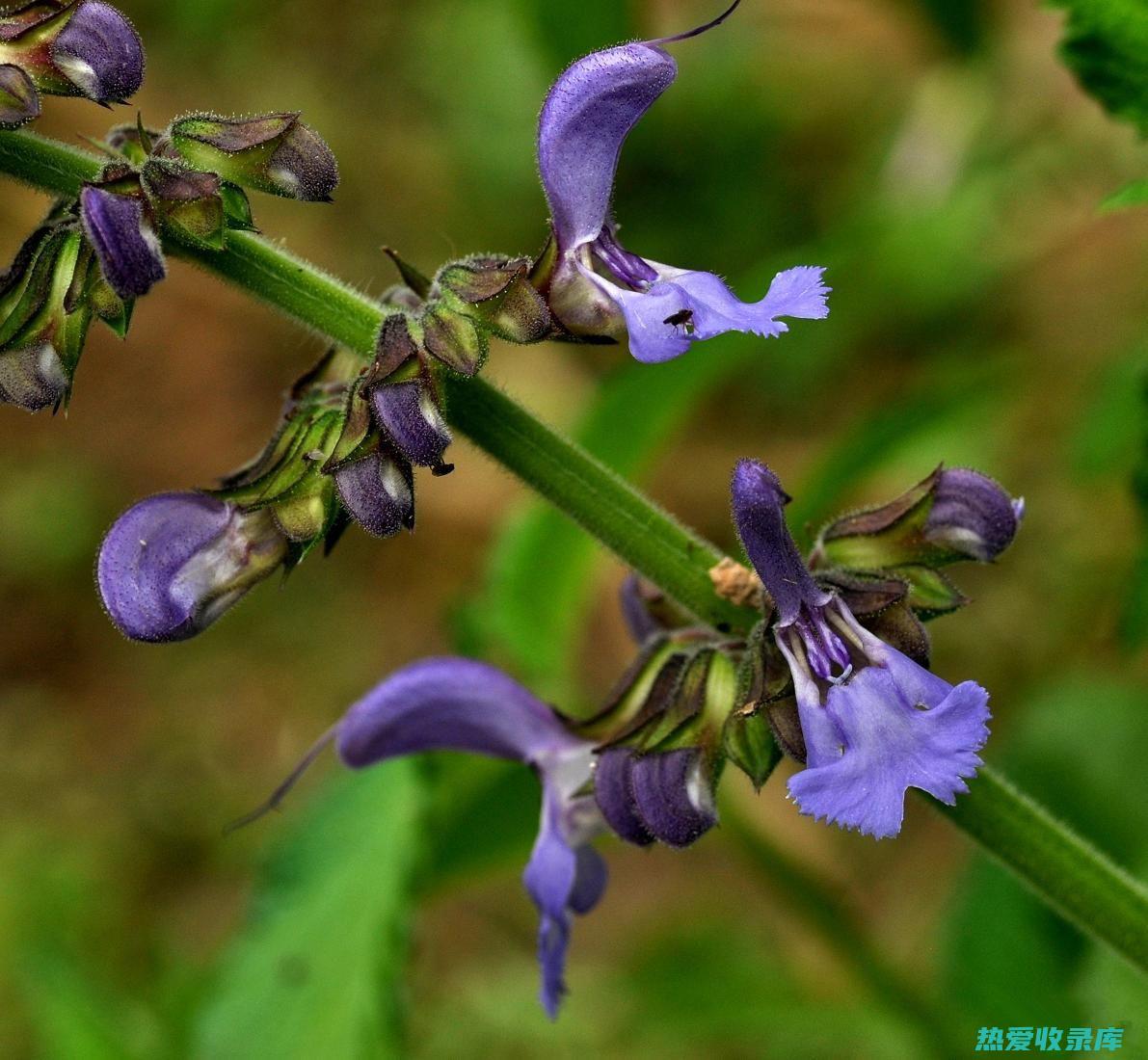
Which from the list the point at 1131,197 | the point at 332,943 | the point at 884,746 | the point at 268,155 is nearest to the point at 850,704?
the point at 884,746

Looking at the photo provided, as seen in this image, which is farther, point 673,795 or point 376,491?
point 673,795

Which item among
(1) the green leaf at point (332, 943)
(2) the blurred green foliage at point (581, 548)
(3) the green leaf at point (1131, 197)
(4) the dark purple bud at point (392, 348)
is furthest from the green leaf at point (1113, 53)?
(1) the green leaf at point (332, 943)

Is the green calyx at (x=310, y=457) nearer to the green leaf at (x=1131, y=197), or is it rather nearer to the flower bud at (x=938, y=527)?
the flower bud at (x=938, y=527)

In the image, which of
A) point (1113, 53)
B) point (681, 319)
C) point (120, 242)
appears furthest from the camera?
point (1113, 53)

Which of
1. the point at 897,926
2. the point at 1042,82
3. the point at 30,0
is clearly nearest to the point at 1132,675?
the point at 897,926

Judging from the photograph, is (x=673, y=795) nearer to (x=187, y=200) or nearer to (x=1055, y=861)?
(x=1055, y=861)

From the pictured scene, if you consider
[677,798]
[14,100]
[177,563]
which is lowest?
[677,798]

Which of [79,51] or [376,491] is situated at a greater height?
[79,51]
